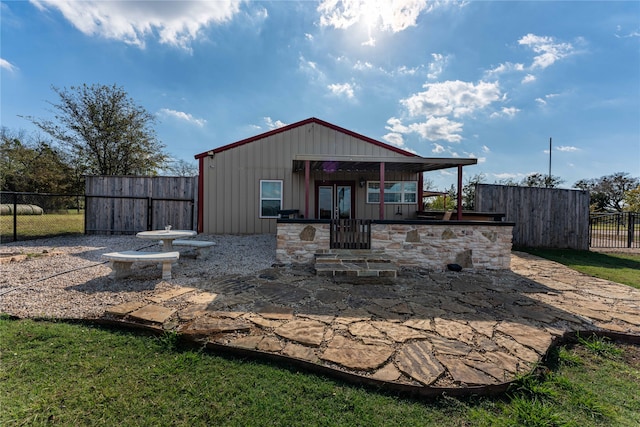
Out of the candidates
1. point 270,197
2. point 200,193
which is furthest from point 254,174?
point 200,193

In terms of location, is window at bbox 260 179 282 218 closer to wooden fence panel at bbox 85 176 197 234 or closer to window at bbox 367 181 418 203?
wooden fence panel at bbox 85 176 197 234

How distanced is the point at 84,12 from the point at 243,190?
5.61 m

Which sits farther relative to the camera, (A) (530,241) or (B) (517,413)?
(A) (530,241)

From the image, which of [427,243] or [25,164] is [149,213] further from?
[25,164]

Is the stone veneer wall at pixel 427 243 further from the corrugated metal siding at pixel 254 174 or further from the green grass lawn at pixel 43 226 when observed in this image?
the green grass lawn at pixel 43 226

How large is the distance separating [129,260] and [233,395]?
3165 millimetres

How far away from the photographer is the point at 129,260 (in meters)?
3.87

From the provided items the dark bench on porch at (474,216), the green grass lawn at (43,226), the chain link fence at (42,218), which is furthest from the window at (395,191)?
the green grass lawn at (43,226)

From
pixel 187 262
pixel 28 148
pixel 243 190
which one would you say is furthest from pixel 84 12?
pixel 28 148

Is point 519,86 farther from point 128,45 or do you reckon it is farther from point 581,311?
point 128,45

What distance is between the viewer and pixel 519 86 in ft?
28.7

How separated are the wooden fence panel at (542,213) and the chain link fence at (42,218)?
13.7 meters

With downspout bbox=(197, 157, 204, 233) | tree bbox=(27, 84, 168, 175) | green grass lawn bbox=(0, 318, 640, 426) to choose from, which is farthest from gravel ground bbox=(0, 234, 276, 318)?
tree bbox=(27, 84, 168, 175)

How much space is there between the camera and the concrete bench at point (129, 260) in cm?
387
